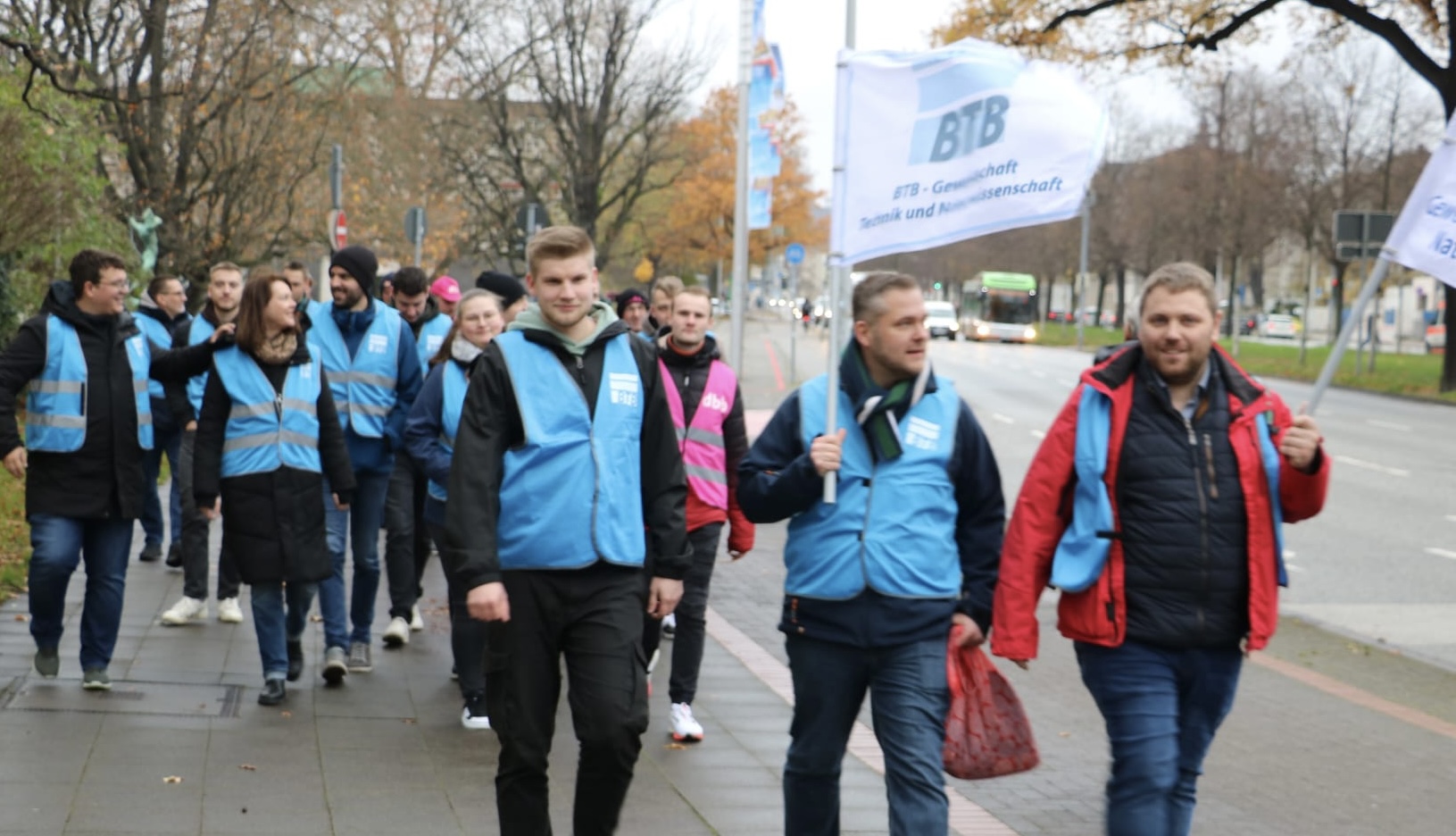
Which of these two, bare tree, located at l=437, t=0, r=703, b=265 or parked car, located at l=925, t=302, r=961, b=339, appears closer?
bare tree, located at l=437, t=0, r=703, b=265

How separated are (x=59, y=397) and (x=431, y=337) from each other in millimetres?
2554

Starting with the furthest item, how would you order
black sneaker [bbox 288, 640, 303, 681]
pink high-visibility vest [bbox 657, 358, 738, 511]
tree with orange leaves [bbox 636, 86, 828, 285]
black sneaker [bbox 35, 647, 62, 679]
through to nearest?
1. tree with orange leaves [bbox 636, 86, 828, 285]
2. black sneaker [bbox 288, 640, 303, 681]
3. black sneaker [bbox 35, 647, 62, 679]
4. pink high-visibility vest [bbox 657, 358, 738, 511]

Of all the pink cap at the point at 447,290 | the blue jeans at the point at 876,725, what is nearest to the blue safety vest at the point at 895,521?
the blue jeans at the point at 876,725

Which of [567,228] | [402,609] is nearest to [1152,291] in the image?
[567,228]

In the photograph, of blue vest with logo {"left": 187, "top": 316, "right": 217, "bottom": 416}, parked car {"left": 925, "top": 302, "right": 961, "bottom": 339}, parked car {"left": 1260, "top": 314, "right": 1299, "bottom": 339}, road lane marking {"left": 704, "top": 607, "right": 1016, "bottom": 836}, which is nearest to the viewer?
road lane marking {"left": 704, "top": 607, "right": 1016, "bottom": 836}

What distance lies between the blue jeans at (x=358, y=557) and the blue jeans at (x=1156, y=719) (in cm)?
432

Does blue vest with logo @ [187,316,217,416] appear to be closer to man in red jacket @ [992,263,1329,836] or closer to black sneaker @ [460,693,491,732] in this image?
black sneaker @ [460,693,491,732]

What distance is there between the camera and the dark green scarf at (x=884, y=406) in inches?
181

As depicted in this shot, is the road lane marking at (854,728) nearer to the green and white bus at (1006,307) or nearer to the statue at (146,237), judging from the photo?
the statue at (146,237)

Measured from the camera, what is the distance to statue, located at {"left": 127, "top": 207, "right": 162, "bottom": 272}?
19562 mm

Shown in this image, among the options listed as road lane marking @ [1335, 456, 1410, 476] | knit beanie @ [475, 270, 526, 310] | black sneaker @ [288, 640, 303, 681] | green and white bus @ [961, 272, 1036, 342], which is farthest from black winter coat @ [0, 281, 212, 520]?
green and white bus @ [961, 272, 1036, 342]

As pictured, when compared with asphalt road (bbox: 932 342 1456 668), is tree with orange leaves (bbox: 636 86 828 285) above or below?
above

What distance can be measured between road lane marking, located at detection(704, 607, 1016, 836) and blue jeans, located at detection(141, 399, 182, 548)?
3.09m

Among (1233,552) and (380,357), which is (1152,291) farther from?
(380,357)
